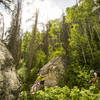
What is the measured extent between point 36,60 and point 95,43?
643 cm

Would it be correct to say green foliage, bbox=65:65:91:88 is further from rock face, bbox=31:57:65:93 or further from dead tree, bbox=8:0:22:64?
dead tree, bbox=8:0:22:64

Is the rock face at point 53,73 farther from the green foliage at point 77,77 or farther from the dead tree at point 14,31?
the dead tree at point 14,31

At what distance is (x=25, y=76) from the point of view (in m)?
9.20

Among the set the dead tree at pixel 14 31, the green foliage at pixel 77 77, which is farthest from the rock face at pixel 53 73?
the dead tree at pixel 14 31

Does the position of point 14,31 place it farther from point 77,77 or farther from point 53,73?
point 77,77

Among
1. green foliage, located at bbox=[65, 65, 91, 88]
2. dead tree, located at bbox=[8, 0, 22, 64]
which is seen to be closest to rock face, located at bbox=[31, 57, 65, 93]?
green foliage, located at bbox=[65, 65, 91, 88]

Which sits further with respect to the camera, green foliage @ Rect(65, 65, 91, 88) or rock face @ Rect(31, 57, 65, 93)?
rock face @ Rect(31, 57, 65, 93)

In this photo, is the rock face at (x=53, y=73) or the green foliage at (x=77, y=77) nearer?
the green foliage at (x=77, y=77)

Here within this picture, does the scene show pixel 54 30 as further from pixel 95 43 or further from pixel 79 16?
pixel 95 43

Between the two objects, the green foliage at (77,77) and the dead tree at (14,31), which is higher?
the dead tree at (14,31)

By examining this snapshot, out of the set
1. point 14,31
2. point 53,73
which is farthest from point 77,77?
point 14,31

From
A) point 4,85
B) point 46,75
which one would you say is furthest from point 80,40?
point 4,85

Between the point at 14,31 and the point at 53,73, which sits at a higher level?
the point at 14,31

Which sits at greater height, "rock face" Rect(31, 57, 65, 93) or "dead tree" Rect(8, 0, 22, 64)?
"dead tree" Rect(8, 0, 22, 64)
